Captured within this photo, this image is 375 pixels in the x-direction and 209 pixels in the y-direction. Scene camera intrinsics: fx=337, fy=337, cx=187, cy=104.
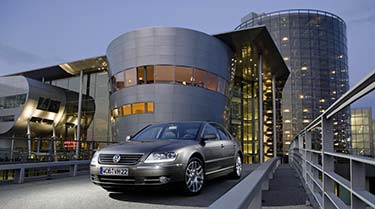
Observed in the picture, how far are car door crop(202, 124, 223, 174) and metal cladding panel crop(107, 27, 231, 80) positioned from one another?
17.8m

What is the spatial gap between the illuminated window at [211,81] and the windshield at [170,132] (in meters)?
18.5

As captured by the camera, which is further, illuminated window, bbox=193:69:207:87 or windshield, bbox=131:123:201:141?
illuminated window, bbox=193:69:207:87

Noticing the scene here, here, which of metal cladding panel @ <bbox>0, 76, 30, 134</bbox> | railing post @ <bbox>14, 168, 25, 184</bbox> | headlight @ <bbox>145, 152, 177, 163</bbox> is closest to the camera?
headlight @ <bbox>145, 152, 177, 163</bbox>

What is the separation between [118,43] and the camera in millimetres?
26953

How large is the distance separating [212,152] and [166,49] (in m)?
18.8

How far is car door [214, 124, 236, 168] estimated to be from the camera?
314 inches

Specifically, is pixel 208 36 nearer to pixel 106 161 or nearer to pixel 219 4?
pixel 106 161

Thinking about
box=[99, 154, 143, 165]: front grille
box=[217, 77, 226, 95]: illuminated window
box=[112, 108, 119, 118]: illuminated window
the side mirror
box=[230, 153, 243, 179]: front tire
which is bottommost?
box=[230, 153, 243, 179]: front tire

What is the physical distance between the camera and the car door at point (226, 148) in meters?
7.97

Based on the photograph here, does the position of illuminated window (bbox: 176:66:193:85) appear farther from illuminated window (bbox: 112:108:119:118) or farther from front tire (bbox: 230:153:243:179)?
front tire (bbox: 230:153:243:179)

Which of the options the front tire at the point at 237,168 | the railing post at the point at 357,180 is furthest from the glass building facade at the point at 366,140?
the front tire at the point at 237,168

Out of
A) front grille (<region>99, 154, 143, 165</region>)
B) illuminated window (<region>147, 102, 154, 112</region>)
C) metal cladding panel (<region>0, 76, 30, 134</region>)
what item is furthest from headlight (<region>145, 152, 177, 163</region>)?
metal cladding panel (<region>0, 76, 30, 134</region>)

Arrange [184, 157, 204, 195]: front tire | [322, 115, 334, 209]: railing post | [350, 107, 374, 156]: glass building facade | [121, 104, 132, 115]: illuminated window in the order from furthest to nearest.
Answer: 1. [121, 104, 132, 115]: illuminated window
2. [184, 157, 204, 195]: front tire
3. [322, 115, 334, 209]: railing post
4. [350, 107, 374, 156]: glass building facade

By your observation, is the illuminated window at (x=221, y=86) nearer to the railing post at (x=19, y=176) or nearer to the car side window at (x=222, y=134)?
the car side window at (x=222, y=134)
